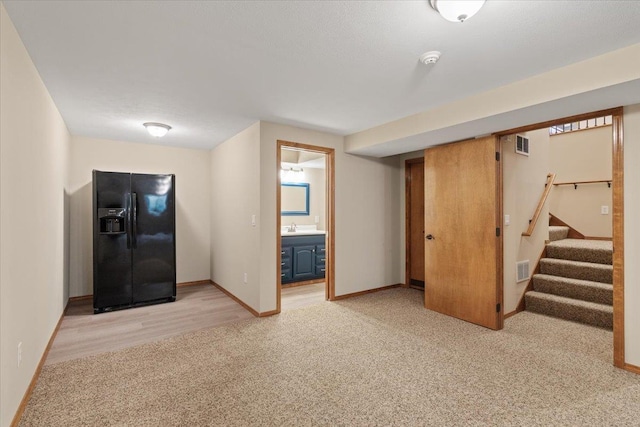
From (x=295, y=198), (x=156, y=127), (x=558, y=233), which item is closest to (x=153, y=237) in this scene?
(x=156, y=127)

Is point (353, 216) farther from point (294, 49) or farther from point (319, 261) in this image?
point (294, 49)

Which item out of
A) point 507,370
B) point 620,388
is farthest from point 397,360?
point 620,388

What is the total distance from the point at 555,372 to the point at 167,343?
3.31m

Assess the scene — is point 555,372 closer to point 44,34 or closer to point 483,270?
point 483,270

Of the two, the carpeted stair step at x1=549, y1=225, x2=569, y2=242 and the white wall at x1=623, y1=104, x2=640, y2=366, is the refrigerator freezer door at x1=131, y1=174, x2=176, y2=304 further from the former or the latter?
the carpeted stair step at x1=549, y1=225, x2=569, y2=242

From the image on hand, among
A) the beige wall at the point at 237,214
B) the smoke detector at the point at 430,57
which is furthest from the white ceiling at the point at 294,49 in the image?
the beige wall at the point at 237,214

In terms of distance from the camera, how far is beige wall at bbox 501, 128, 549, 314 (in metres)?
3.63

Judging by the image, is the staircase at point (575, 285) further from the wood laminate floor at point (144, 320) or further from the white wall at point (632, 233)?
the wood laminate floor at point (144, 320)

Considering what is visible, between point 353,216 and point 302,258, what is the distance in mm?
1296

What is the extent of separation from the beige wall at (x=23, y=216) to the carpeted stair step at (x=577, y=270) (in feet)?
17.5

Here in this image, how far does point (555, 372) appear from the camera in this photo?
241 cm

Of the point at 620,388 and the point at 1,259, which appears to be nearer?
the point at 1,259

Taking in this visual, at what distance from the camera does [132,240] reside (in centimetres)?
415

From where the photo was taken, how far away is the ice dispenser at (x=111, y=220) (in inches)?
157
